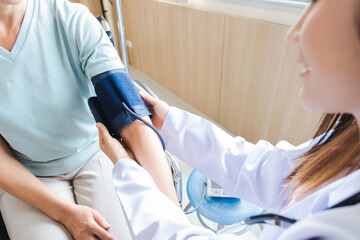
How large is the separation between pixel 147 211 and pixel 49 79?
586 millimetres

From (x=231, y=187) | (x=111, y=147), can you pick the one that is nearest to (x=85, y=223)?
(x=111, y=147)

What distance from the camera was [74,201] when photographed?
979 millimetres

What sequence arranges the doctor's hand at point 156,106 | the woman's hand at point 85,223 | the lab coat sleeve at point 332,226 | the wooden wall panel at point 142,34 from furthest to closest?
the wooden wall panel at point 142,34 < the doctor's hand at point 156,106 < the woman's hand at point 85,223 < the lab coat sleeve at point 332,226

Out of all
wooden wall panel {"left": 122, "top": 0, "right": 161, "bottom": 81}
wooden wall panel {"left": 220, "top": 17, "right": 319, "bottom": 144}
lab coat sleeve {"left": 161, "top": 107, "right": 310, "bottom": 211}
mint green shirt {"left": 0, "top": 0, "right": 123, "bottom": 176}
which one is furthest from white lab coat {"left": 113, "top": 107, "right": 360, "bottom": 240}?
wooden wall panel {"left": 122, "top": 0, "right": 161, "bottom": 81}

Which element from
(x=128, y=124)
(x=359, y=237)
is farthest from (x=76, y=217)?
(x=359, y=237)

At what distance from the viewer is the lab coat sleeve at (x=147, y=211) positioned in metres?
0.63

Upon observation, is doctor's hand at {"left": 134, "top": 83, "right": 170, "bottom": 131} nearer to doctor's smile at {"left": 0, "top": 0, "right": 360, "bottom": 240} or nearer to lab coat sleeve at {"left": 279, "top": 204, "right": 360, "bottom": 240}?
A: doctor's smile at {"left": 0, "top": 0, "right": 360, "bottom": 240}

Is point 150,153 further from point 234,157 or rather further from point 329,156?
point 329,156

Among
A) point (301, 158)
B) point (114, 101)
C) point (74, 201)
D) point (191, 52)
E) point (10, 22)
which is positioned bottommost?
point (74, 201)

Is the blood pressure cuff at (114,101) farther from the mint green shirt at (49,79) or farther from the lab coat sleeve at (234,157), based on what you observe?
the lab coat sleeve at (234,157)

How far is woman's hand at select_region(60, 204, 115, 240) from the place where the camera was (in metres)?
0.82

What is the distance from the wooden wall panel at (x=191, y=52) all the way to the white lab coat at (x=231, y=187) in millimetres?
1078

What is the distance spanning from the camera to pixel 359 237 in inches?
14.4

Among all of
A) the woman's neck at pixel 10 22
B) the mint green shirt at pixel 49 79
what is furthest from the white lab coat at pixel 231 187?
the woman's neck at pixel 10 22
